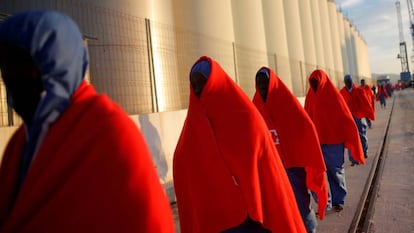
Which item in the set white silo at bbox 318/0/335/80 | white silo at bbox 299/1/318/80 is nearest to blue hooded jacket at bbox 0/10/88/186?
white silo at bbox 299/1/318/80

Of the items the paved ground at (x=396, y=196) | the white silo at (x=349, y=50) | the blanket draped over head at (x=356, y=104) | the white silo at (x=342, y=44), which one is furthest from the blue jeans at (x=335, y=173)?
the white silo at (x=349, y=50)

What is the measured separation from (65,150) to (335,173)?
15.1 feet

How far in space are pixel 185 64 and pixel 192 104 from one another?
207 inches

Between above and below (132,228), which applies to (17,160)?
above

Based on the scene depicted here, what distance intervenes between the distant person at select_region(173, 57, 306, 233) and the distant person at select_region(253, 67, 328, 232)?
1.08m

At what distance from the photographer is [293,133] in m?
3.58

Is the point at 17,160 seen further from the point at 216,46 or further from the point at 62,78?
the point at 216,46

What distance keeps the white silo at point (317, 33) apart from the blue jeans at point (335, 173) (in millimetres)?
22964

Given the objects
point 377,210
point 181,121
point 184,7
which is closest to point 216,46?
point 184,7

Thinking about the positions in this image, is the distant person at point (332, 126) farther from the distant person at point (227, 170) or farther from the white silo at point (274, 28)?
the white silo at point (274, 28)

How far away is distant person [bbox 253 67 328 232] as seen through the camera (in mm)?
3576

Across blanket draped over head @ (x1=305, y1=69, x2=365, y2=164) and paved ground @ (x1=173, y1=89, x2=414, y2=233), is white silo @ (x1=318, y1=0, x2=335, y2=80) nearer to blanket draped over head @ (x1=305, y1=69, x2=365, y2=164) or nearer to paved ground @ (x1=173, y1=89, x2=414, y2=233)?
paved ground @ (x1=173, y1=89, x2=414, y2=233)

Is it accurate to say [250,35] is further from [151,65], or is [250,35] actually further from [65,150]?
[65,150]

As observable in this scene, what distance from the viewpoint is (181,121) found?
7.41 m
